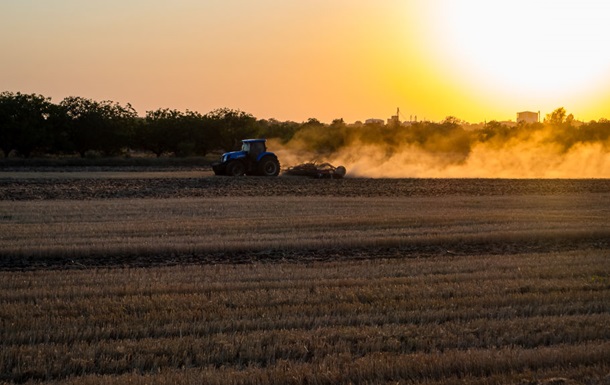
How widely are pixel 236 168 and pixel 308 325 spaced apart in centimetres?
3206

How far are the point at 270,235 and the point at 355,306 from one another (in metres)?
7.68

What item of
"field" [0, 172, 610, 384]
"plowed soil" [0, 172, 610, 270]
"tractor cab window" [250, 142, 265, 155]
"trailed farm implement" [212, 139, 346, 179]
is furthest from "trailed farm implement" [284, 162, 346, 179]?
"field" [0, 172, 610, 384]

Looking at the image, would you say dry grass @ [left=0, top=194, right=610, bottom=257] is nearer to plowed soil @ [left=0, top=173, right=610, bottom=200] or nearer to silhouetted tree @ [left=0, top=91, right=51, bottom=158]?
Answer: plowed soil @ [left=0, top=173, right=610, bottom=200]

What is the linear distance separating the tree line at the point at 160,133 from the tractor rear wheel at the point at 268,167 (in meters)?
19.3

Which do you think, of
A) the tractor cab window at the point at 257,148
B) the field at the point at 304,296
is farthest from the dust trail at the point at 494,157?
the field at the point at 304,296

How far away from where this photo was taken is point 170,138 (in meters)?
72.0

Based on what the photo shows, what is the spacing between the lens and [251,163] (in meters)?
40.7

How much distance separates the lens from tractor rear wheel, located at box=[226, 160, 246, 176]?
40.7 metres

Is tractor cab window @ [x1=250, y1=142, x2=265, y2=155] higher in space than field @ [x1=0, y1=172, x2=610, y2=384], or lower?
higher

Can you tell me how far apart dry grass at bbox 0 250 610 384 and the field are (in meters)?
0.03

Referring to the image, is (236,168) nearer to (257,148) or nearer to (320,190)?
(257,148)

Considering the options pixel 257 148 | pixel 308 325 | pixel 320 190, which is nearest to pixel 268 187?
pixel 320 190

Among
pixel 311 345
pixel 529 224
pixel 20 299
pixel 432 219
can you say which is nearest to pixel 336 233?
pixel 432 219

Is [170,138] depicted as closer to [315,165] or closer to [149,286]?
[315,165]
